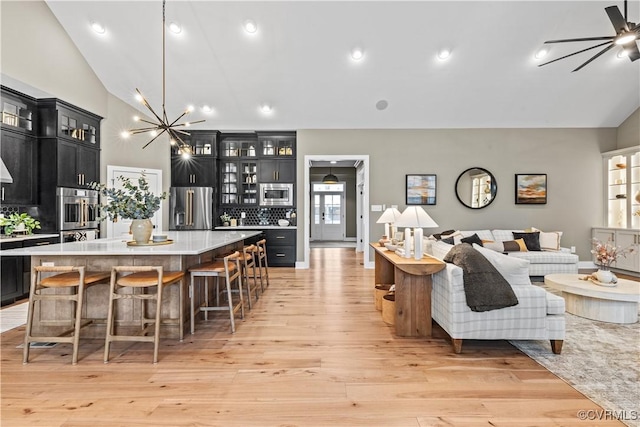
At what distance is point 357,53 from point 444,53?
139cm

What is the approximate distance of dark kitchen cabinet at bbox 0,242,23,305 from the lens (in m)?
4.11

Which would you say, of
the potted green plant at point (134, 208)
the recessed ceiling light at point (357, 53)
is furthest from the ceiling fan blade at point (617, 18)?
the potted green plant at point (134, 208)

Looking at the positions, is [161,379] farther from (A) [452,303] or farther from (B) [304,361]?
(A) [452,303]

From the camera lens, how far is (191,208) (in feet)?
22.7

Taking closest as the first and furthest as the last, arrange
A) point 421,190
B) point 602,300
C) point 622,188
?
1. point 602,300
2. point 622,188
3. point 421,190

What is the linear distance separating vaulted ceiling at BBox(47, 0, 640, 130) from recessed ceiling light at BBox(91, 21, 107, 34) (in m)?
0.09

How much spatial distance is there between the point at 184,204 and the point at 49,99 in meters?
2.82

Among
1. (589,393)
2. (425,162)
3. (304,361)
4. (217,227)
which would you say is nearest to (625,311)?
(589,393)

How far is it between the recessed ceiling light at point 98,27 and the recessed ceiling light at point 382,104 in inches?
185

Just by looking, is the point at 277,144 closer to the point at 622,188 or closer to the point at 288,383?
the point at 288,383

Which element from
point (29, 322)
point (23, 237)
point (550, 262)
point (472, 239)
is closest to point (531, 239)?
point (550, 262)

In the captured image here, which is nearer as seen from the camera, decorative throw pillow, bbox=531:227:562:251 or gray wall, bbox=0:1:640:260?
decorative throw pillow, bbox=531:227:562:251

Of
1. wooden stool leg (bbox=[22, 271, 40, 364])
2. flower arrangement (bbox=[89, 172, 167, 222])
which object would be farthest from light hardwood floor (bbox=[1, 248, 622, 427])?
flower arrangement (bbox=[89, 172, 167, 222])

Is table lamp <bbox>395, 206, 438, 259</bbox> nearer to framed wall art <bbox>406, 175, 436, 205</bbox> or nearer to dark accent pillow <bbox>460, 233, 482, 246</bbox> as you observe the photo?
dark accent pillow <bbox>460, 233, 482, 246</bbox>
